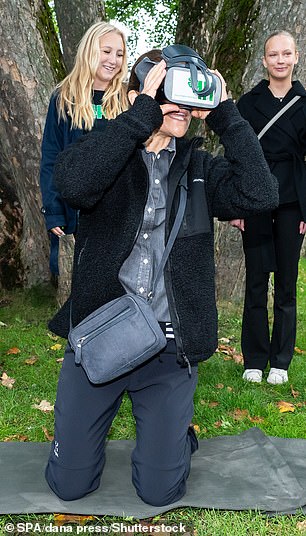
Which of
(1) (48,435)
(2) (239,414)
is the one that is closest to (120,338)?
(1) (48,435)

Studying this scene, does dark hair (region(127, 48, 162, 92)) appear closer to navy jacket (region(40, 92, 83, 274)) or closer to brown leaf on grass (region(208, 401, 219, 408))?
navy jacket (region(40, 92, 83, 274))

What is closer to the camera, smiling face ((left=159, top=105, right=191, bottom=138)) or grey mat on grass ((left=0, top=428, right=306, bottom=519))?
smiling face ((left=159, top=105, right=191, bottom=138))

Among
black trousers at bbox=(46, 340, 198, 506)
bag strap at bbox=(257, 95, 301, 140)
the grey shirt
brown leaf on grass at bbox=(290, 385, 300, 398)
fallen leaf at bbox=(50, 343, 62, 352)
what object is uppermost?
bag strap at bbox=(257, 95, 301, 140)

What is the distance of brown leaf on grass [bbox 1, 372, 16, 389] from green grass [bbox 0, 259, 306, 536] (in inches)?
1.4

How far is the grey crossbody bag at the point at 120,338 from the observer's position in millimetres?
3225

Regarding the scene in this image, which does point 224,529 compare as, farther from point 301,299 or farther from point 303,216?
point 301,299

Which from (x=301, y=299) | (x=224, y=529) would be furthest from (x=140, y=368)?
(x=301, y=299)

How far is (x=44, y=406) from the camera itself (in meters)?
4.88

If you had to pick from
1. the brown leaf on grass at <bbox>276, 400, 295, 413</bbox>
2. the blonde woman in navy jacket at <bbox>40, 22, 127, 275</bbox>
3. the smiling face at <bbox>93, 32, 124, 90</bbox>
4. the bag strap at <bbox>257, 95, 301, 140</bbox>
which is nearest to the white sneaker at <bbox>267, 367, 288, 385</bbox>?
the brown leaf on grass at <bbox>276, 400, 295, 413</bbox>

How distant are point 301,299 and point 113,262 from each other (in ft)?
22.3

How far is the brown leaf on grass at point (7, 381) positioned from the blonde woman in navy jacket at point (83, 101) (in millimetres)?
1313

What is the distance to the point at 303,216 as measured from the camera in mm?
4957

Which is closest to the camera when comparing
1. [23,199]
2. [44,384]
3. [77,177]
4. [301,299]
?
[77,177]

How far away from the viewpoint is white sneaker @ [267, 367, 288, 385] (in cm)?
530
